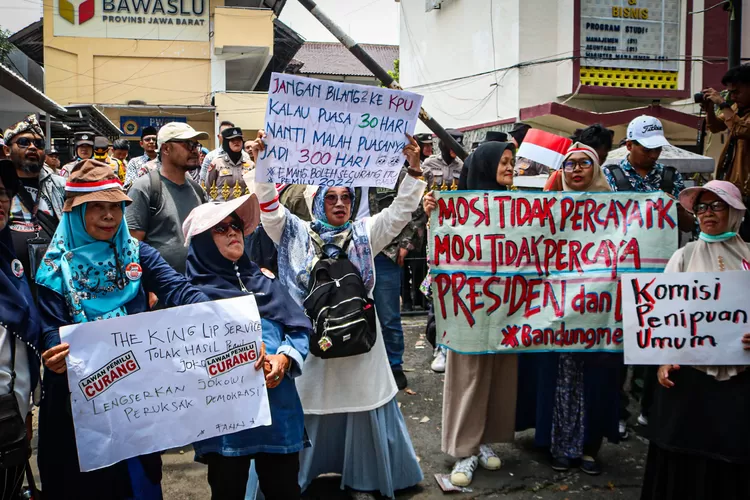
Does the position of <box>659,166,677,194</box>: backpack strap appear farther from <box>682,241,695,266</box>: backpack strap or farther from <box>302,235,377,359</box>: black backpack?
<box>302,235,377,359</box>: black backpack

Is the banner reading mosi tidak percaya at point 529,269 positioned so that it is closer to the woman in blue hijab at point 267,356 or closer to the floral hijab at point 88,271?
the woman in blue hijab at point 267,356

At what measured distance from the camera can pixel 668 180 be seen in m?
5.07

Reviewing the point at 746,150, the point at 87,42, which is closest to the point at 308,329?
the point at 746,150

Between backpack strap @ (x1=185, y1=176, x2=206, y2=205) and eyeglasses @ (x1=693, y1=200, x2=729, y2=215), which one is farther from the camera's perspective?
backpack strap @ (x1=185, y1=176, x2=206, y2=205)

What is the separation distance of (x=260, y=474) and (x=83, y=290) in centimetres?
116

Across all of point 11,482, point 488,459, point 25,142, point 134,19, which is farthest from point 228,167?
point 134,19

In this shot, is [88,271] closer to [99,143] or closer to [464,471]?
[464,471]

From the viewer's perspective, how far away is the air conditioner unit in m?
19.3

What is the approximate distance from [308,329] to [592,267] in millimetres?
1956

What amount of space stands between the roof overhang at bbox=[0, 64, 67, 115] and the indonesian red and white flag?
10062 millimetres

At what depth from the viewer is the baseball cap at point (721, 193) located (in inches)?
135

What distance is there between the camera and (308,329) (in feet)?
10.4

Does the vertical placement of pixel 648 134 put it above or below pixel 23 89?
below

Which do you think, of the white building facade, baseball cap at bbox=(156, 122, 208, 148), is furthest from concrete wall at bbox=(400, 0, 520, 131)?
baseball cap at bbox=(156, 122, 208, 148)
